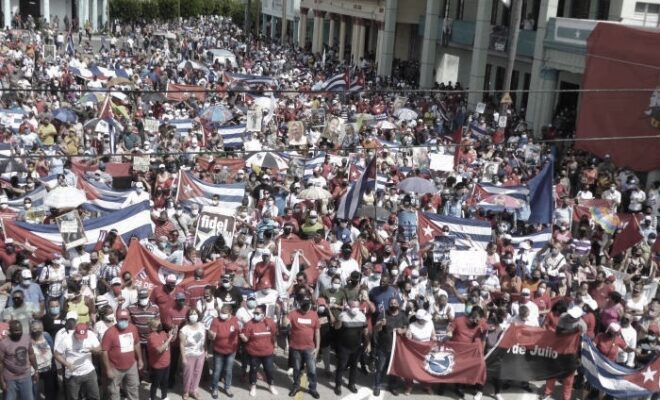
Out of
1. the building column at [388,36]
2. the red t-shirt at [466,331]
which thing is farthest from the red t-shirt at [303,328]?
the building column at [388,36]

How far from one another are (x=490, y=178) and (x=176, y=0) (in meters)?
73.1

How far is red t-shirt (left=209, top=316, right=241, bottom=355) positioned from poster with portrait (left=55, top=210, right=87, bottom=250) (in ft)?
10.4

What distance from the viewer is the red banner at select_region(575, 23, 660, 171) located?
1831 centimetres

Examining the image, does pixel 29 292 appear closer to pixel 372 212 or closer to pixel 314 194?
pixel 314 194

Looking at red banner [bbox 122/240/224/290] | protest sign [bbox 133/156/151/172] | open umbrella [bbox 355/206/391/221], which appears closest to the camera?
red banner [bbox 122/240/224/290]

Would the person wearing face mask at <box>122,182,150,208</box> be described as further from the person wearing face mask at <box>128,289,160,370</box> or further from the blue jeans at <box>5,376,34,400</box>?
the blue jeans at <box>5,376,34,400</box>

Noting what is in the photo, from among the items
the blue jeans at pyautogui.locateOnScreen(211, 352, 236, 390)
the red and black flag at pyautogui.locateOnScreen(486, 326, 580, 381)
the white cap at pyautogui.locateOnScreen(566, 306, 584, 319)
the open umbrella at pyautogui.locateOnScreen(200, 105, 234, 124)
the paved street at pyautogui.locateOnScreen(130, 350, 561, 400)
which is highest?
the open umbrella at pyautogui.locateOnScreen(200, 105, 234, 124)

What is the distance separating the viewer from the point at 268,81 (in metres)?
29.5

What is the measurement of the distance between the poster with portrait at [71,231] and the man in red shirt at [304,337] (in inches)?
148

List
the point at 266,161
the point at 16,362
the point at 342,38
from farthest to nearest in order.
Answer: the point at 342,38 → the point at 266,161 → the point at 16,362

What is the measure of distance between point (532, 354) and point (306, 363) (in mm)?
2979

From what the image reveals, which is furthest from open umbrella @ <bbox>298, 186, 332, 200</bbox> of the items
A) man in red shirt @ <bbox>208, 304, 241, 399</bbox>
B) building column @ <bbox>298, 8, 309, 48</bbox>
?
building column @ <bbox>298, 8, 309, 48</bbox>

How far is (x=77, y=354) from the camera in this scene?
360 inches

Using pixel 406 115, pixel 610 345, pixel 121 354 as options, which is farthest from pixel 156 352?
pixel 406 115
